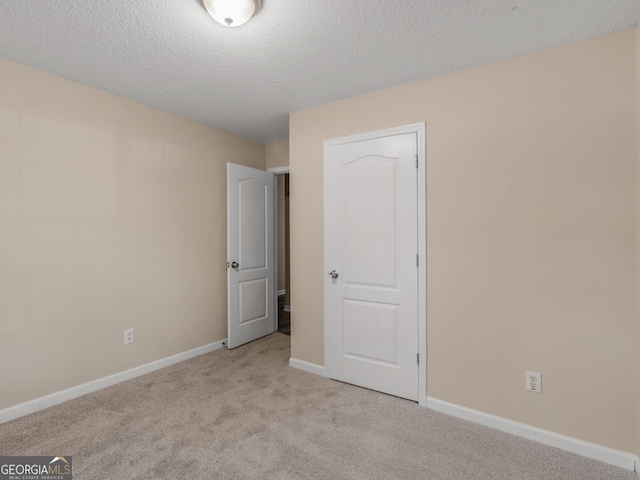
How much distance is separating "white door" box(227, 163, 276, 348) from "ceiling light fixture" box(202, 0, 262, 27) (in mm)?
1995

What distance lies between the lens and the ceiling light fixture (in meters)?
1.60

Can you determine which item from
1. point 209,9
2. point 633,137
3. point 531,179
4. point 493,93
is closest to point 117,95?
point 209,9

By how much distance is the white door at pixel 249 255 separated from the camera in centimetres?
364

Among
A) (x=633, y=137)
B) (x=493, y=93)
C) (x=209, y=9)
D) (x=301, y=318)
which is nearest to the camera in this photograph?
(x=209, y=9)

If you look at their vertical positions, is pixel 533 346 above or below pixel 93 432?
above

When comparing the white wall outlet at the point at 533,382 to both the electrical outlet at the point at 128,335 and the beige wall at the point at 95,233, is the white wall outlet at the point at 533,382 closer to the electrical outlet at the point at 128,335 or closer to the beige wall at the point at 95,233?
the beige wall at the point at 95,233

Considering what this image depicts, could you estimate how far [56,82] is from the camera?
2436mm

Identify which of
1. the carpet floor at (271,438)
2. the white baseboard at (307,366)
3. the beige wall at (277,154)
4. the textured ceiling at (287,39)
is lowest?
the carpet floor at (271,438)

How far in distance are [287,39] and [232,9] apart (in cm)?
41

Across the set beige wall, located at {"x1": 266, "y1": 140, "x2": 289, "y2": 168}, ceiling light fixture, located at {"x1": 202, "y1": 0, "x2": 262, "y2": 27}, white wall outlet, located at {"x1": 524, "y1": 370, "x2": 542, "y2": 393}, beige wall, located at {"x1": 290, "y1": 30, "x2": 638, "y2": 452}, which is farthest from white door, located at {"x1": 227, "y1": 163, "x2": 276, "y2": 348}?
white wall outlet, located at {"x1": 524, "y1": 370, "x2": 542, "y2": 393}

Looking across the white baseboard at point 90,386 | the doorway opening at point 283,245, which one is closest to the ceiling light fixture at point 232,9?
the white baseboard at point 90,386

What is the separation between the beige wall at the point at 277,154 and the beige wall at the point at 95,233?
79 centimetres

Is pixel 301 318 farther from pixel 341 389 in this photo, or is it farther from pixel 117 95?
pixel 117 95

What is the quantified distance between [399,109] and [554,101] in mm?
998
